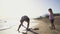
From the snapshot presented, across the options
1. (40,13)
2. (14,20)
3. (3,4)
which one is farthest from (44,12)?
(3,4)

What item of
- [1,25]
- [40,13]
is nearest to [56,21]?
[40,13]

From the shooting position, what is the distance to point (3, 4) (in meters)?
1.52

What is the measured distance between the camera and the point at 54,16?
4.80 ft

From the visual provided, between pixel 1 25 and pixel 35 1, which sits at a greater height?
pixel 35 1

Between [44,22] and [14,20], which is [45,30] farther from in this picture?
[14,20]

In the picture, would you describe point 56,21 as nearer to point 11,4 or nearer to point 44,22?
point 44,22

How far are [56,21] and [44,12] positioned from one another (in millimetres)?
139

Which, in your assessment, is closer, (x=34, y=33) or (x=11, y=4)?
(x=34, y=33)

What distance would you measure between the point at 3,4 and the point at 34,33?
0.42 m

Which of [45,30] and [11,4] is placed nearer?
[45,30]

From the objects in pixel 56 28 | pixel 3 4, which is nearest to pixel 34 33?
pixel 56 28

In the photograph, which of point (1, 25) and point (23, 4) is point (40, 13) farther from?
point (1, 25)

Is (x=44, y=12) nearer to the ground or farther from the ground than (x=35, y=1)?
nearer to the ground

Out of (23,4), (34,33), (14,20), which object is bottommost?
(34,33)
